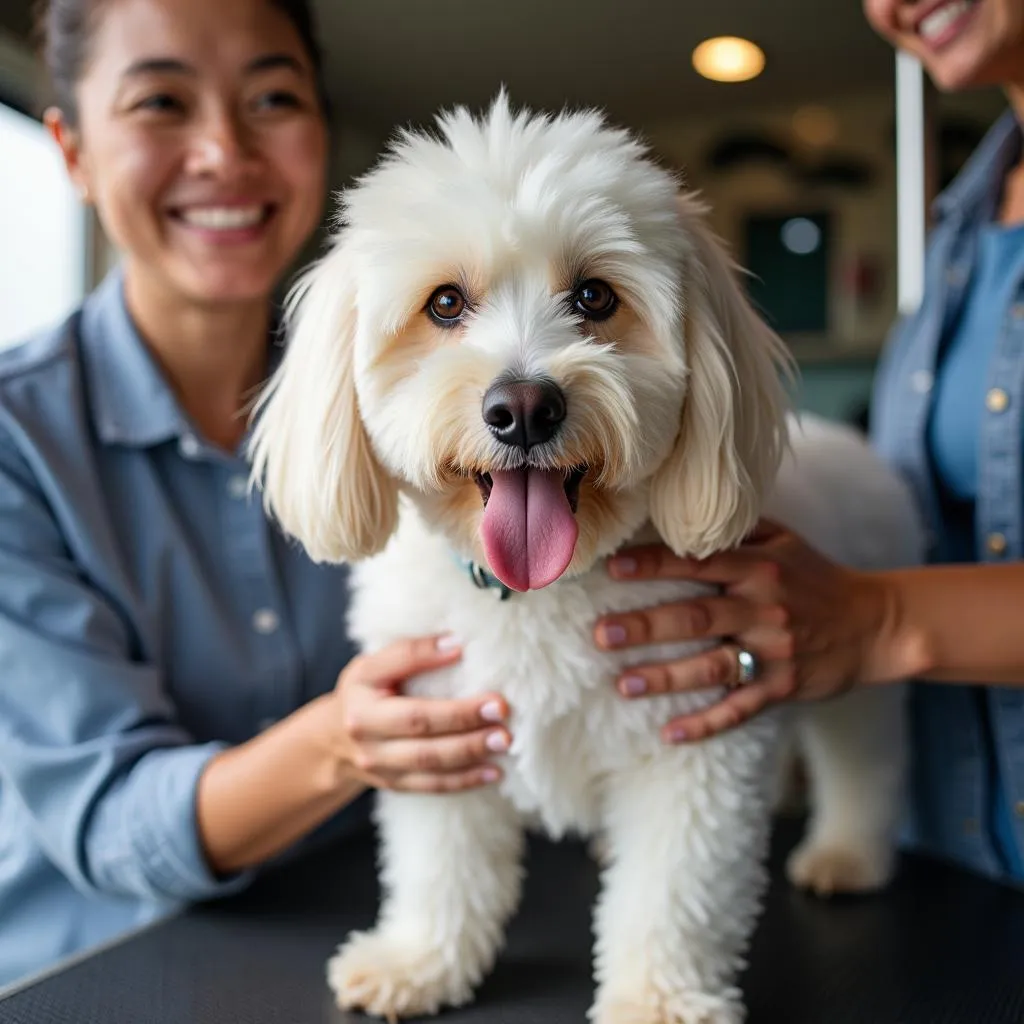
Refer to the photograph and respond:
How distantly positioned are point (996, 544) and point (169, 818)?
1.20 metres

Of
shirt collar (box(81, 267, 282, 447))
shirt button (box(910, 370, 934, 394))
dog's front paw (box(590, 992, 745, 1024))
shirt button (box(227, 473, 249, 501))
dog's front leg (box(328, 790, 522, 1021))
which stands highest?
shirt collar (box(81, 267, 282, 447))

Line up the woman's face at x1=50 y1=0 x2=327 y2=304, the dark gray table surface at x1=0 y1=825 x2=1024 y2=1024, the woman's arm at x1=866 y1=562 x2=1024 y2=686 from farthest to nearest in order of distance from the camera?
the woman's face at x1=50 y1=0 x2=327 y2=304 < the woman's arm at x1=866 y1=562 x2=1024 y2=686 < the dark gray table surface at x1=0 y1=825 x2=1024 y2=1024

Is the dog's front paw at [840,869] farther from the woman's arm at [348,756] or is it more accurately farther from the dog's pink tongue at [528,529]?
the dog's pink tongue at [528,529]

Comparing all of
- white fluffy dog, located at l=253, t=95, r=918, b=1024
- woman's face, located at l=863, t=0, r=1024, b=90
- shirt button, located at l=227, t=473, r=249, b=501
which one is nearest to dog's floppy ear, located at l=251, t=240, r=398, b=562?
white fluffy dog, located at l=253, t=95, r=918, b=1024

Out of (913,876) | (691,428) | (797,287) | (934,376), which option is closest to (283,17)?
(691,428)

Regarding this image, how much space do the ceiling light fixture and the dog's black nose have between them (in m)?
0.71

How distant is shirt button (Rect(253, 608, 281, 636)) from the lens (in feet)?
4.80

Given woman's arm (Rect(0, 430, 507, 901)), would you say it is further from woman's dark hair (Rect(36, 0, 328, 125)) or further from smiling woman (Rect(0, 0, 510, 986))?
woman's dark hair (Rect(36, 0, 328, 125))

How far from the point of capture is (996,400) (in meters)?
1.49

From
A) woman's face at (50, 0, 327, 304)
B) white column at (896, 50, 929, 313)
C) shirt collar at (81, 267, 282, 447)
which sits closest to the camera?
woman's face at (50, 0, 327, 304)

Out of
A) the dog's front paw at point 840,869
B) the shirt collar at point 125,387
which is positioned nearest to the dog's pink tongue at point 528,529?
the shirt collar at point 125,387

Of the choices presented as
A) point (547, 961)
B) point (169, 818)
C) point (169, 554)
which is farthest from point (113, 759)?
point (547, 961)

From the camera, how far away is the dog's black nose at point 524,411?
0.84 m

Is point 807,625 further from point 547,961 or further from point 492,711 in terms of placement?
point 547,961
